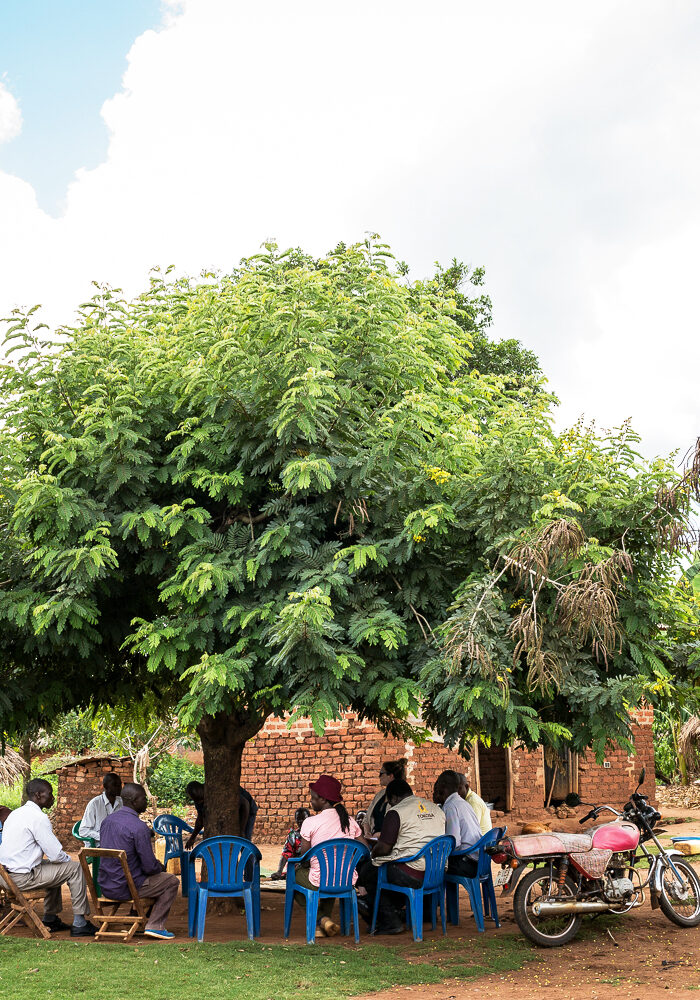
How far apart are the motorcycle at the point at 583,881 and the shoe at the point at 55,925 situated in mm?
4002

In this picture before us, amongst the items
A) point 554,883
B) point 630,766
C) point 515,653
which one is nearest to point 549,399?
point 515,653

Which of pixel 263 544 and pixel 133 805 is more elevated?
pixel 263 544

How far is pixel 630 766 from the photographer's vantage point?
21.0 m

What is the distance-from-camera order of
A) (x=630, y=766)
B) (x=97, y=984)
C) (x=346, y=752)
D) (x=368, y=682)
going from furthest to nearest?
(x=630, y=766)
(x=346, y=752)
(x=368, y=682)
(x=97, y=984)

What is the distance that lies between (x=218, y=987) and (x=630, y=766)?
1584cm

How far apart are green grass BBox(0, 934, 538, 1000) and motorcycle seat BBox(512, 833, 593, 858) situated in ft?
2.60

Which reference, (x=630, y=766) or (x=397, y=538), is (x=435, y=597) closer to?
(x=397, y=538)

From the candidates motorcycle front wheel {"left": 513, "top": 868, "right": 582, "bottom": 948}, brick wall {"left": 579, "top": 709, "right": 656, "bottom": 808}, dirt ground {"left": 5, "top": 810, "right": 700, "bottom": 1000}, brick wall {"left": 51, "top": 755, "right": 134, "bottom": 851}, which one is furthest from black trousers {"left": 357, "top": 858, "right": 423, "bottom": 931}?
brick wall {"left": 579, "top": 709, "right": 656, "bottom": 808}

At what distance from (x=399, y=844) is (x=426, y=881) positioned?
1.27 ft

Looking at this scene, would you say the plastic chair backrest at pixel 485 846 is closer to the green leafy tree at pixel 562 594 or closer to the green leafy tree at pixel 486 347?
the green leafy tree at pixel 562 594

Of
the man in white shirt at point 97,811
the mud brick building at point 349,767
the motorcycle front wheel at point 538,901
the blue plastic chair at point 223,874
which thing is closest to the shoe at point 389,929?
the blue plastic chair at point 223,874

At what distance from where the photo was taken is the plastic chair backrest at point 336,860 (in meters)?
8.31

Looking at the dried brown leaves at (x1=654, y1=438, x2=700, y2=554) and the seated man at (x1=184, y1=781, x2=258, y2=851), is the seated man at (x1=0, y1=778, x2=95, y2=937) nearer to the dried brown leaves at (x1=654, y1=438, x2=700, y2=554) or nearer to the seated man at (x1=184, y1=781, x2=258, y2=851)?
the seated man at (x1=184, y1=781, x2=258, y2=851)

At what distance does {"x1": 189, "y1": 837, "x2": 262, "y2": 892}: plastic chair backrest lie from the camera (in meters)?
8.38
